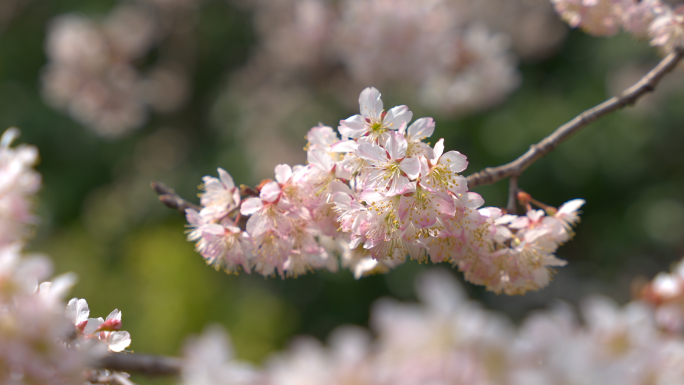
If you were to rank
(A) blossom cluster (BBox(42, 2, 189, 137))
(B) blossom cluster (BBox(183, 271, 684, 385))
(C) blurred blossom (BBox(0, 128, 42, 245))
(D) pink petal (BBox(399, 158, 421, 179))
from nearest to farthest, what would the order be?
1. (B) blossom cluster (BBox(183, 271, 684, 385))
2. (C) blurred blossom (BBox(0, 128, 42, 245))
3. (D) pink petal (BBox(399, 158, 421, 179))
4. (A) blossom cluster (BBox(42, 2, 189, 137))

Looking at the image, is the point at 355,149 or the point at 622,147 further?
the point at 622,147

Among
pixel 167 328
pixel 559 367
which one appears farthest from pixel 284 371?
pixel 167 328

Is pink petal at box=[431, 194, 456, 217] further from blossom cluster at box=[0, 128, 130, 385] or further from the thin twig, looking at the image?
blossom cluster at box=[0, 128, 130, 385]

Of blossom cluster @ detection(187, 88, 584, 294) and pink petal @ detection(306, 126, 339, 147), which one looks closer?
blossom cluster @ detection(187, 88, 584, 294)

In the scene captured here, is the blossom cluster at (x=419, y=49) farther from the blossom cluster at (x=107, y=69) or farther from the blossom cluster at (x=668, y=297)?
the blossom cluster at (x=668, y=297)

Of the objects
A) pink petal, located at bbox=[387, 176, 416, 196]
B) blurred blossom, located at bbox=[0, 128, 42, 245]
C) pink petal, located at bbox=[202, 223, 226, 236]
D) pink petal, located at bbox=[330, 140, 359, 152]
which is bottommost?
blurred blossom, located at bbox=[0, 128, 42, 245]

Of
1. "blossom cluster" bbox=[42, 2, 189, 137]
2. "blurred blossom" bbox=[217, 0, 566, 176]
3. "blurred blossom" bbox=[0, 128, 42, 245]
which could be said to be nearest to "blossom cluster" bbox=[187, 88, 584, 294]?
"blurred blossom" bbox=[0, 128, 42, 245]

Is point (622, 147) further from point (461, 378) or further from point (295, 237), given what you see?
point (461, 378)
